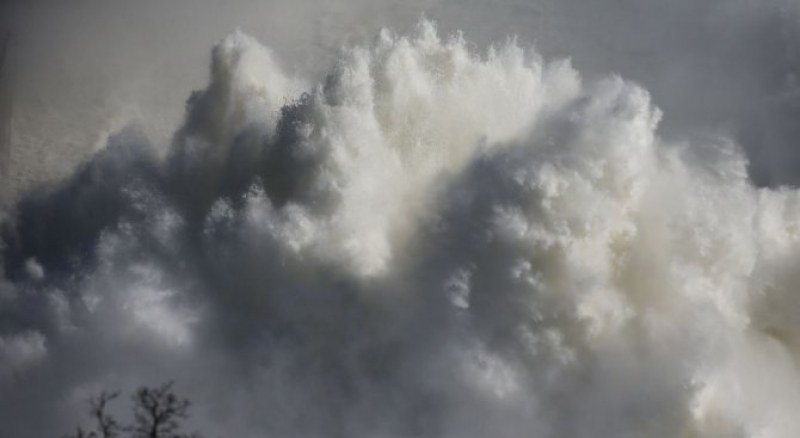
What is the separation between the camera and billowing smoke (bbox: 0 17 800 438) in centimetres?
3184

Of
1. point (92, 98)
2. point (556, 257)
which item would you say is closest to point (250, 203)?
point (556, 257)

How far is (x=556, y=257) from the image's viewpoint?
32.5 meters

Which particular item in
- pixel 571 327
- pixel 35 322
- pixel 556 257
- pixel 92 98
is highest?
pixel 92 98

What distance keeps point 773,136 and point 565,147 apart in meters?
12.6

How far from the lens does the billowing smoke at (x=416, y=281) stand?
31844 millimetres

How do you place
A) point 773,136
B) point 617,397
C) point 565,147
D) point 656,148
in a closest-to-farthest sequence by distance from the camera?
1. point 617,397
2. point 565,147
3. point 656,148
4. point 773,136

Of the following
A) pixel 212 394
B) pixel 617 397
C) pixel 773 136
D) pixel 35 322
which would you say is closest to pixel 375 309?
pixel 212 394

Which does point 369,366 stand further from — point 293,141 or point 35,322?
point 35,322

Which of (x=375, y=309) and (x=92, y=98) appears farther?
(x=92, y=98)

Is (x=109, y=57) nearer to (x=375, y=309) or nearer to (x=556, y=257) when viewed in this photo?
(x=375, y=309)

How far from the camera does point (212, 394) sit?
32219 millimetres

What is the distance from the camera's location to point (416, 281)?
33438 millimetres

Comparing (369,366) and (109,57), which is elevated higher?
(109,57)

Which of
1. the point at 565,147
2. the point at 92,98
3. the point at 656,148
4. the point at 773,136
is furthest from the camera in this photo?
the point at 92,98
